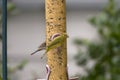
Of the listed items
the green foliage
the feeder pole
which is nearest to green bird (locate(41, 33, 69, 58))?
the feeder pole

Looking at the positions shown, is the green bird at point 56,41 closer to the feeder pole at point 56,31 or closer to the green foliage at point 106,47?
the feeder pole at point 56,31

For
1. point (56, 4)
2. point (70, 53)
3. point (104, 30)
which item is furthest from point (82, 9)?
point (56, 4)

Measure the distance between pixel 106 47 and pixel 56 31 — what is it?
1763 mm

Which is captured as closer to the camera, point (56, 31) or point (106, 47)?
point (56, 31)

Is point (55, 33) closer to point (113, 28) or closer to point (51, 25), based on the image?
point (51, 25)

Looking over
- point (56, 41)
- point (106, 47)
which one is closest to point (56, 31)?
point (56, 41)

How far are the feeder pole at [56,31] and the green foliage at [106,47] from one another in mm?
1598

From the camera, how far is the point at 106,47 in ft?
9.76

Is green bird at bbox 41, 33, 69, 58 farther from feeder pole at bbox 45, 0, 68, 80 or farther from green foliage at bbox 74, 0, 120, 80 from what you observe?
green foliage at bbox 74, 0, 120, 80

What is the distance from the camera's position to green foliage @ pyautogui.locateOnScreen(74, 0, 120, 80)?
2887 mm

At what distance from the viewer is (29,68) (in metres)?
4.37

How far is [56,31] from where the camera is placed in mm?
1236

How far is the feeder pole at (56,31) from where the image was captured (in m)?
1.23

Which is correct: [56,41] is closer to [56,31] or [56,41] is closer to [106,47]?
[56,31]
